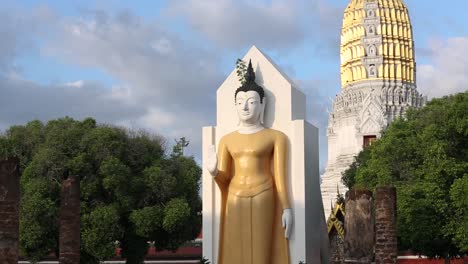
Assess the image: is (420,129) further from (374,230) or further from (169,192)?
(374,230)

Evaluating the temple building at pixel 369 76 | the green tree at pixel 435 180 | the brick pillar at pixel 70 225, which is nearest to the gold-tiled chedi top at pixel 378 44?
the temple building at pixel 369 76

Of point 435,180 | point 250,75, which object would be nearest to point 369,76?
point 435,180

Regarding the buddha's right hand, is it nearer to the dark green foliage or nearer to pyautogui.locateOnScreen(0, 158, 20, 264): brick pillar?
the dark green foliage

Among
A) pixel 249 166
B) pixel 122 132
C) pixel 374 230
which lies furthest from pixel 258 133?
Result: pixel 122 132

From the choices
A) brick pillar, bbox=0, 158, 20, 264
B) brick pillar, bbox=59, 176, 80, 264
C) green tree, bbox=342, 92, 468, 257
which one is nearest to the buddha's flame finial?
brick pillar, bbox=59, 176, 80, 264

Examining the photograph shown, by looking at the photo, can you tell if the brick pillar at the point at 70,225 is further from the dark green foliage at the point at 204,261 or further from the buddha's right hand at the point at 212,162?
the buddha's right hand at the point at 212,162

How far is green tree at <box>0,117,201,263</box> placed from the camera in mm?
28078

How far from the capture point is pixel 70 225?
16.5m

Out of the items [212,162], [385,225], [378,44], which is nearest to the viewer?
[212,162]

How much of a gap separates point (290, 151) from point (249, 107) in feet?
4.13

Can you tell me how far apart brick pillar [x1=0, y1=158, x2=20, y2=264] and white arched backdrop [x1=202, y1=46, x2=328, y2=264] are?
441cm

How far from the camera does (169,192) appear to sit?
3014cm

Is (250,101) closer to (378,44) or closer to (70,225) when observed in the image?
(70,225)

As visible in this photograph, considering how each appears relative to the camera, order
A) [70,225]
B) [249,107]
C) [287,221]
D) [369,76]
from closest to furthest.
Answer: [287,221], [249,107], [70,225], [369,76]
